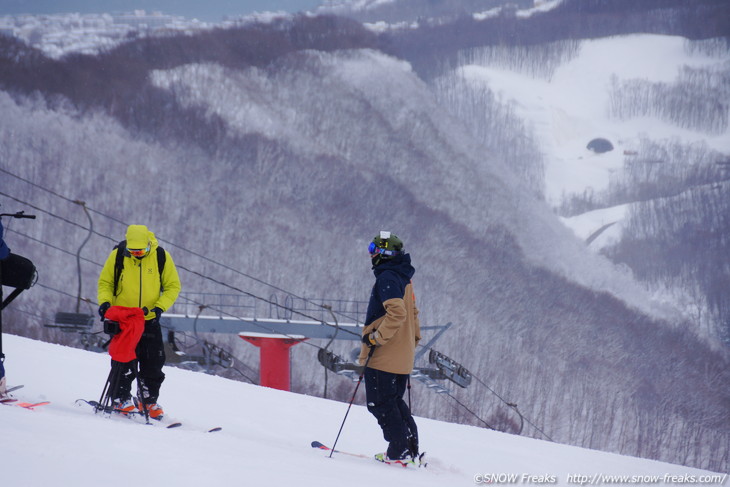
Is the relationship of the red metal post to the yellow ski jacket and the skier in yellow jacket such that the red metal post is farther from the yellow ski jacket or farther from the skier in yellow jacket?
the yellow ski jacket

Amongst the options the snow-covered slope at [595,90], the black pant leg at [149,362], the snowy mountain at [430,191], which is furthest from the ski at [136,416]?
the snow-covered slope at [595,90]

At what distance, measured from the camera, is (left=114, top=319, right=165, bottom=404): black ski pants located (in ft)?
14.6

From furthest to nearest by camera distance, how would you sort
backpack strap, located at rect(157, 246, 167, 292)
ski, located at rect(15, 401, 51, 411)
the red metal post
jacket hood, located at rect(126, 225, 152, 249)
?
the red metal post < backpack strap, located at rect(157, 246, 167, 292) < jacket hood, located at rect(126, 225, 152, 249) < ski, located at rect(15, 401, 51, 411)

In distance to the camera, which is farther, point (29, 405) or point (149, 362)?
point (149, 362)

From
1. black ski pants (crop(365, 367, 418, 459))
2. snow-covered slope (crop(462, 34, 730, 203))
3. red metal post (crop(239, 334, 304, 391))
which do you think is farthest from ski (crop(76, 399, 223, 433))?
snow-covered slope (crop(462, 34, 730, 203))

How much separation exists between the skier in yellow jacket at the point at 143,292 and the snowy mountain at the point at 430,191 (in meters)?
18.7

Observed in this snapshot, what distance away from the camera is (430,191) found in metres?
29.7

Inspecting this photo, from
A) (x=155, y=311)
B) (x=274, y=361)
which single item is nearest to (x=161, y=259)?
(x=155, y=311)

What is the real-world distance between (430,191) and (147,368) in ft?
84.4

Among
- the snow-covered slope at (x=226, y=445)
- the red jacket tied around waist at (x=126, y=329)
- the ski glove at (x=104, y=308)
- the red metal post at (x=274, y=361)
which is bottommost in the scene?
the red metal post at (x=274, y=361)

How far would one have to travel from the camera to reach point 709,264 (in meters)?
26.6

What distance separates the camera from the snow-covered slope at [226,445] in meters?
2.83

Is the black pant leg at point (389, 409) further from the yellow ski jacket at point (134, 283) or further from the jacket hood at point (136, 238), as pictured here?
the jacket hood at point (136, 238)

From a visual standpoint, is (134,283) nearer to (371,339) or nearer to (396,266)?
(371,339)
